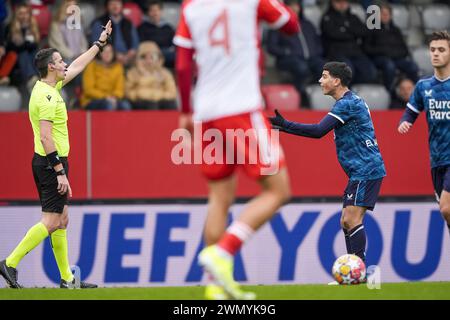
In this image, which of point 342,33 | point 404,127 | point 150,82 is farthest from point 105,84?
point 404,127

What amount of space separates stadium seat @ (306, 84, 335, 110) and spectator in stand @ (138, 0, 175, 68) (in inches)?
76.3

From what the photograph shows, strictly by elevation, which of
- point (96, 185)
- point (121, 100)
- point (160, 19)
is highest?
point (160, 19)

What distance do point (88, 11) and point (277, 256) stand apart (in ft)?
14.6

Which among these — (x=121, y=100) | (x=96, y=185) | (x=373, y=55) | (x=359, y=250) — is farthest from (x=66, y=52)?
(x=359, y=250)

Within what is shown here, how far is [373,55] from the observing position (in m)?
15.6

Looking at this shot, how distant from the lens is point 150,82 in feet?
47.2

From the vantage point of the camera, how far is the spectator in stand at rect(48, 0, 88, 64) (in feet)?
47.1

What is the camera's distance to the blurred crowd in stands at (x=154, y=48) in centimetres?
1430

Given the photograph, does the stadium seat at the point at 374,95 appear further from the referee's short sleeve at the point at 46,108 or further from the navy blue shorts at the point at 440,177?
the referee's short sleeve at the point at 46,108

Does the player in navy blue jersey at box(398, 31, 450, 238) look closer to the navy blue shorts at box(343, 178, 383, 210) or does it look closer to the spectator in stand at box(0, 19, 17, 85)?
the navy blue shorts at box(343, 178, 383, 210)

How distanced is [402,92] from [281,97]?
1751mm

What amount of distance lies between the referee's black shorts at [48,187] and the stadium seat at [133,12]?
18.4ft
